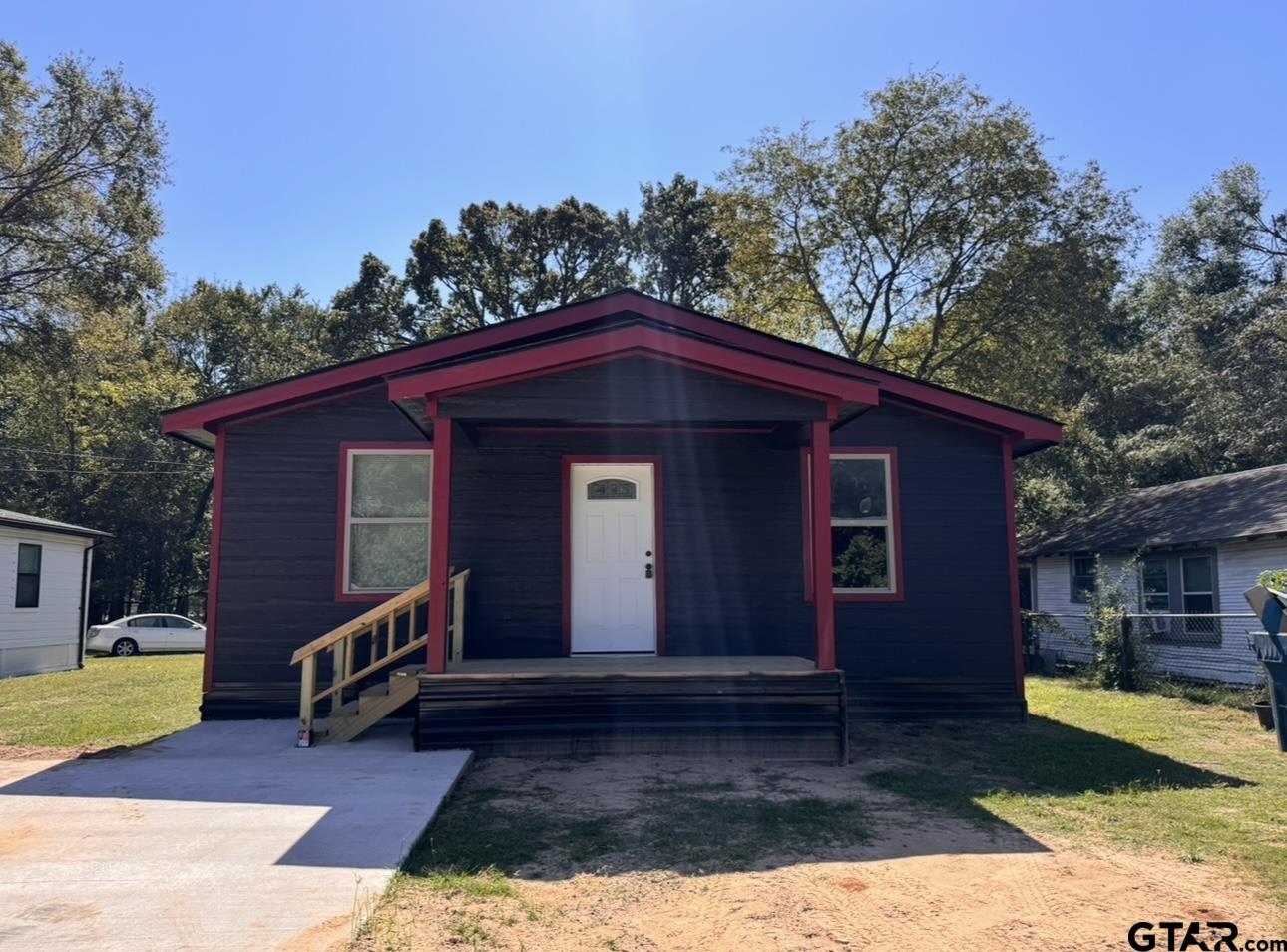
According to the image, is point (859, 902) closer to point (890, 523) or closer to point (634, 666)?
point (634, 666)

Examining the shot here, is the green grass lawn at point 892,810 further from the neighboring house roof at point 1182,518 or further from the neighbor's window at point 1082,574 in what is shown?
the neighbor's window at point 1082,574

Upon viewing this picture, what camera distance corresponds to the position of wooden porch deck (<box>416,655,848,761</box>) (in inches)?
256

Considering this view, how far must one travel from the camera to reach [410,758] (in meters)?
6.24

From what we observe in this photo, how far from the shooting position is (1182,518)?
1503 centimetres

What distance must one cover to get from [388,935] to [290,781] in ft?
8.66

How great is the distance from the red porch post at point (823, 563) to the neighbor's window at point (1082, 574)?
11932 millimetres

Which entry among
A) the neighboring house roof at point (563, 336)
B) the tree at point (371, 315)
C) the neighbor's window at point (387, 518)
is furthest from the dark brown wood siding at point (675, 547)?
the tree at point (371, 315)

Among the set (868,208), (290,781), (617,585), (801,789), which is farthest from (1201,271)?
(290,781)

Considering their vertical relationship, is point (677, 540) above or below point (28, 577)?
above

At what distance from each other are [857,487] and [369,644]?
16.5ft

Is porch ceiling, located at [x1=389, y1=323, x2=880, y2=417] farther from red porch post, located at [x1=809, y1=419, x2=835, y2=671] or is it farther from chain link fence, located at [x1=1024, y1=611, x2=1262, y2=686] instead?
chain link fence, located at [x1=1024, y1=611, x2=1262, y2=686]

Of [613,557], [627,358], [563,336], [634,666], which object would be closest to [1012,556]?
[613,557]

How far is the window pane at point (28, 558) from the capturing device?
48.5 feet

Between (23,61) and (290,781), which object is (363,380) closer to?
(290,781)
